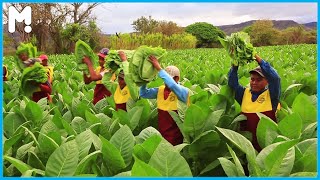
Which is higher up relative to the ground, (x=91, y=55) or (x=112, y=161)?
(x=91, y=55)

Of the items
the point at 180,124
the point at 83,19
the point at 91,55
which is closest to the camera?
the point at 180,124

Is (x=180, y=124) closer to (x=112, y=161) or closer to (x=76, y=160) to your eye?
(x=112, y=161)

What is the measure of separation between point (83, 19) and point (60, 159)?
25159 mm

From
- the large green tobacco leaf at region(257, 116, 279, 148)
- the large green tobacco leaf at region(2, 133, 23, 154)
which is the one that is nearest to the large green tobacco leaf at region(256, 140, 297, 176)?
the large green tobacco leaf at region(257, 116, 279, 148)

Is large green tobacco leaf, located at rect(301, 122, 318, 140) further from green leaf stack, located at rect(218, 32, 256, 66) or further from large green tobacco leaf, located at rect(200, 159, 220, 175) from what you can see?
green leaf stack, located at rect(218, 32, 256, 66)

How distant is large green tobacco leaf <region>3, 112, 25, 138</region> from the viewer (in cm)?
360

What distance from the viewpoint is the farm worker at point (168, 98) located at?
3.77m

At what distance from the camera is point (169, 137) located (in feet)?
12.7

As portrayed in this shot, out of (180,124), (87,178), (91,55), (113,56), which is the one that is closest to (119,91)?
(113,56)

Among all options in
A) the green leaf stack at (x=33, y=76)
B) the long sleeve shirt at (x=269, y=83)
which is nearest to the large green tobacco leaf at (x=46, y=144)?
the long sleeve shirt at (x=269, y=83)

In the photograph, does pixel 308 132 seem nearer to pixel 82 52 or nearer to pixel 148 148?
pixel 148 148

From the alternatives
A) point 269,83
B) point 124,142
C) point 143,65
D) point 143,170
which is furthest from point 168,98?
point 143,170

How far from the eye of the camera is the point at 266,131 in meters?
2.92

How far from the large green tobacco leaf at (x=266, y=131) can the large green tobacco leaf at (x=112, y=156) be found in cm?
91
